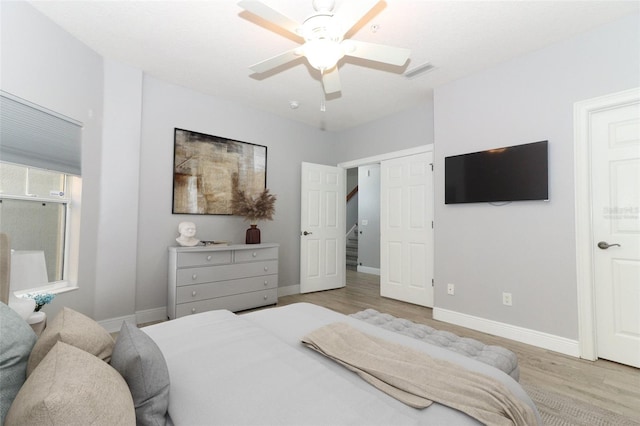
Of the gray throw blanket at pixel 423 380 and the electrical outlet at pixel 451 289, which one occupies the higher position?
the gray throw blanket at pixel 423 380

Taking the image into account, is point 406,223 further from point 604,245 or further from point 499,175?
point 604,245

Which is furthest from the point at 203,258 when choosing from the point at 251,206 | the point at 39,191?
the point at 39,191

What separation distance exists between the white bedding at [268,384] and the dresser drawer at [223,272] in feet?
5.73

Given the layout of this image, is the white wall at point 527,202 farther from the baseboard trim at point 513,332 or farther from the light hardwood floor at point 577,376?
the light hardwood floor at point 577,376

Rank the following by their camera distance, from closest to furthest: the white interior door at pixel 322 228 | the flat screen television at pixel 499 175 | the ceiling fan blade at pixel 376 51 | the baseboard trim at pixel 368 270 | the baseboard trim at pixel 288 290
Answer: the ceiling fan blade at pixel 376 51 → the flat screen television at pixel 499 175 → the baseboard trim at pixel 288 290 → the white interior door at pixel 322 228 → the baseboard trim at pixel 368 270

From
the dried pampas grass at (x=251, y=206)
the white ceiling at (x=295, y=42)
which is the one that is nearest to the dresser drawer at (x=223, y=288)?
the dried pampas grass at (x=251, y=206)

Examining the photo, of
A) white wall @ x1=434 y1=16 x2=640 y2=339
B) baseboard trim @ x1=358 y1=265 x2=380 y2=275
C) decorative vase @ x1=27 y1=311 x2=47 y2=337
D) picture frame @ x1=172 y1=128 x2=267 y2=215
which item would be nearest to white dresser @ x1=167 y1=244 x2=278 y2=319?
picture frame @ x1=172 y1=128 x2=267 y2=215

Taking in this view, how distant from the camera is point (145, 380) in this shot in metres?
0.95

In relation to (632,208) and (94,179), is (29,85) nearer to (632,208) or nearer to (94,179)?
(94,179)

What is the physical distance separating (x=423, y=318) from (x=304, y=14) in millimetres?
3403

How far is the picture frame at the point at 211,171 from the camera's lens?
3.76m

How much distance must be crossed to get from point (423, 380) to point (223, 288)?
116 inches

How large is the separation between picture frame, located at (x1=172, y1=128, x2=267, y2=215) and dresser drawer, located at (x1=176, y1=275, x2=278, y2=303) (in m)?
0.97

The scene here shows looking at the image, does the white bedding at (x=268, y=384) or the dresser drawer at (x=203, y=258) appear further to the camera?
the dresser drawer at (x=203, y=258)
